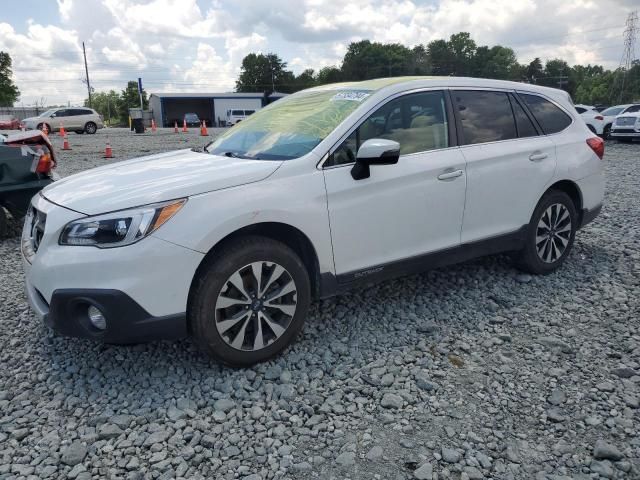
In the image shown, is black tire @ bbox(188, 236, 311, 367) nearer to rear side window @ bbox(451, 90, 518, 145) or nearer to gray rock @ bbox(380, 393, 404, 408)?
gray rock @ bbox(380, 393, 404, 408)

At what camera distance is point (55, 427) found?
2.83 m

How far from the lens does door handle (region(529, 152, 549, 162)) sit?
4531mm

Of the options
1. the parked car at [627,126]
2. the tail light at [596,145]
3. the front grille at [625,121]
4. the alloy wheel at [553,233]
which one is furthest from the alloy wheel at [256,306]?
the front grille at [625,121]

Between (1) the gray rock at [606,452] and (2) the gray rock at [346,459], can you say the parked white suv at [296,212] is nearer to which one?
(2) the gray rock at [346,459]

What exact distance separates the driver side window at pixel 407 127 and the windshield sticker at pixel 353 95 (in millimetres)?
168

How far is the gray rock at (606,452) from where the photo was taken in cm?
254

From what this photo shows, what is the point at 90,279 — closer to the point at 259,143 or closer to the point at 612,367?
the point at 259,143

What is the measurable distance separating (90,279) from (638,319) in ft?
12.6

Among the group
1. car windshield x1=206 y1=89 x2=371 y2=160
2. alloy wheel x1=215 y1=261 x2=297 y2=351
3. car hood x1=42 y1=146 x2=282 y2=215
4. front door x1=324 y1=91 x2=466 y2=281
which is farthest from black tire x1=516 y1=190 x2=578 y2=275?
car hood x1=42 y1=146 x2=282 y2=215

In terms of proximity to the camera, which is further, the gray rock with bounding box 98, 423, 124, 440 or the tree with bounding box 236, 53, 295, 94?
the tree with bounding box 236, 53, 295, 94

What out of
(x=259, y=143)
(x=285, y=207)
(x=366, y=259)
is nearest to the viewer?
(x=285, y=207)

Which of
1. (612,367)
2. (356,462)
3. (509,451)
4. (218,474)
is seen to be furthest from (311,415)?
(612,367)

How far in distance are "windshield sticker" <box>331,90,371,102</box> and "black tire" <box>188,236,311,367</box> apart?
127cm

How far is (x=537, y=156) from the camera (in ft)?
15.0
